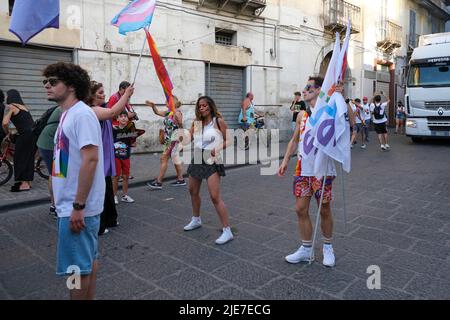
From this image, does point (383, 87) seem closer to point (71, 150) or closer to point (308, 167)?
point (308, 167)

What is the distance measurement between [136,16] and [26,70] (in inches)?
235

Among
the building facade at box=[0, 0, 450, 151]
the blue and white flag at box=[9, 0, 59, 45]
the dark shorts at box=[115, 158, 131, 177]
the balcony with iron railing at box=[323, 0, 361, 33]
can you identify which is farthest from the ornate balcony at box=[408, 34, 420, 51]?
the blue and white flag at box=[9, 0, 59, 45]

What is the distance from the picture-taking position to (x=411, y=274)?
3.31m

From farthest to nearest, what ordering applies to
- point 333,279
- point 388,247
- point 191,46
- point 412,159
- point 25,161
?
1. point 191,46
2. point 412,159
3. point 25,161
4. point 388,247
5. point 333,279

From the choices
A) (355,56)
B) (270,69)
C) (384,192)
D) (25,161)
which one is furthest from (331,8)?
(25,161)

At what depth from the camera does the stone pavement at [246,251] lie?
305 centimetres

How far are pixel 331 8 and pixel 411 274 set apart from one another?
1646cm

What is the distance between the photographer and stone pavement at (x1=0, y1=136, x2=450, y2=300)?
3053 millimetres

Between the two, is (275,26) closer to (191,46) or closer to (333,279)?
(191,46)

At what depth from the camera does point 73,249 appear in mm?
2264

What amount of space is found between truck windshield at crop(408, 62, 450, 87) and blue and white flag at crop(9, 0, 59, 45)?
13.0 metres

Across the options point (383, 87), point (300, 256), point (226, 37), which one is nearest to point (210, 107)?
point (300, 256)

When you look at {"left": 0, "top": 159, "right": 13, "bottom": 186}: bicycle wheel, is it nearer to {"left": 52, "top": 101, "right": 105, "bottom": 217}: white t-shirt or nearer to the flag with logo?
{"left": 52, "top": 101, "right": 105, "bottom": 217}: white t-shirt

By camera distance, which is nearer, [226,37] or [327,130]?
[327,130]
